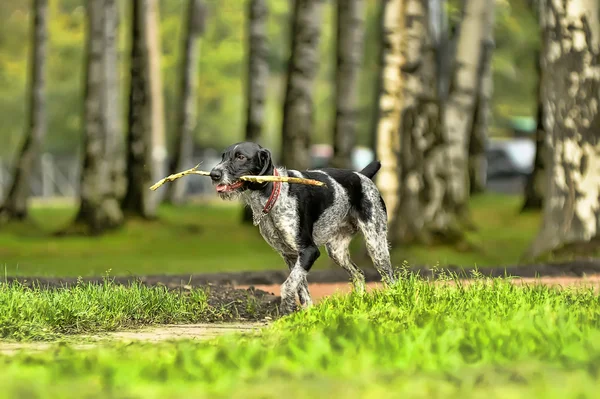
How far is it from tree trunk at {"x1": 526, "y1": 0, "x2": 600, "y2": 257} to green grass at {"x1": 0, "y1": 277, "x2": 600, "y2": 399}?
7.34m

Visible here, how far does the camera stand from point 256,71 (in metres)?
28.0

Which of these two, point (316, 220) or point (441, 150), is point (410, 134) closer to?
point (441, 150)

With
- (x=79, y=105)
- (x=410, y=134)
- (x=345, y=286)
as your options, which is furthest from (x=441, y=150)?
(x=79, y=105)

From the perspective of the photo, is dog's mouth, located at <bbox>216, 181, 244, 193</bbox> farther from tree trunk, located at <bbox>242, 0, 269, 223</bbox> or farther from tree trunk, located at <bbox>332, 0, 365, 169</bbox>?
tree trunk, located at <bbox>242, 0, 269, 223</bbox>

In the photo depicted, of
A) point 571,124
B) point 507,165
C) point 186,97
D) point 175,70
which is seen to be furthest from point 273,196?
point 175,70

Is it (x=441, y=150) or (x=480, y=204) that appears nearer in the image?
(x=441, y=150)

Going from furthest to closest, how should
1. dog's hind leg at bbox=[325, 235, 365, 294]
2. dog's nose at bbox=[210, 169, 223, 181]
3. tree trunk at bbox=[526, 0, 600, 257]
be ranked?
1. tree trunk at bbox=[526, 0, 600, 257]
2. dog's hind leg at bbox=[325, 235, 365, 294]
3. dog's nose at bbox=[210, 169, 223, 181]

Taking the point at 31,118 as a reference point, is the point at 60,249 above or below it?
below

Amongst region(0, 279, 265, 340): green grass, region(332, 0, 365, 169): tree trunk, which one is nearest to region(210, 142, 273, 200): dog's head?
region(0, 279, 265, 340): green grass

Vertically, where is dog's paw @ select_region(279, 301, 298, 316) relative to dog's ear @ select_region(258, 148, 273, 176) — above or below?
below

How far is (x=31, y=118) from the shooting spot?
28.3 m

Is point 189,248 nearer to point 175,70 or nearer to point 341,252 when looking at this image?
point 341,252

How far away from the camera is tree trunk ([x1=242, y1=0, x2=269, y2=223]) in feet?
90.2

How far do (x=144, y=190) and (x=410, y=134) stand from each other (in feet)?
30.8
